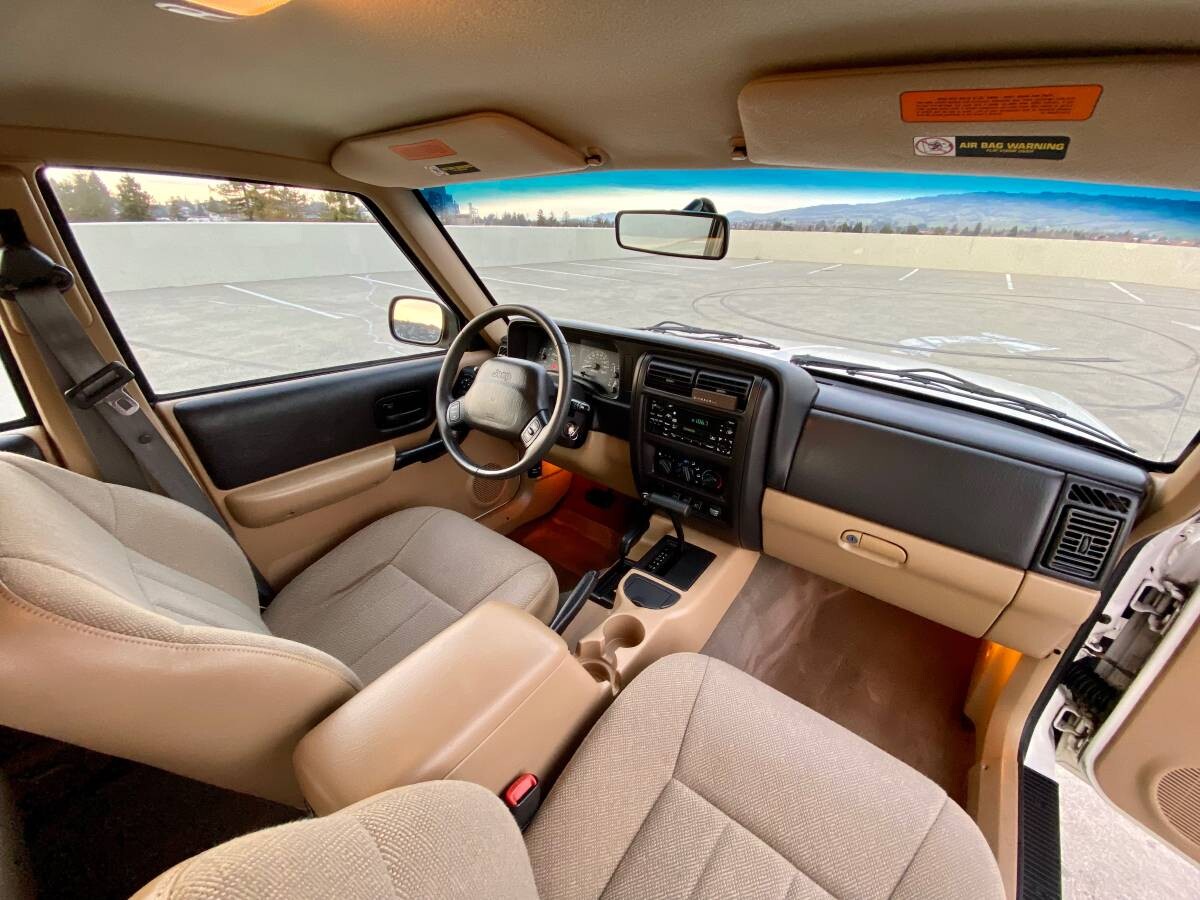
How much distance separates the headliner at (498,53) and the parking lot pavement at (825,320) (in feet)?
2.01

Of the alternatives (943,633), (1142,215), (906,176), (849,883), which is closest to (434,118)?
(906,176)

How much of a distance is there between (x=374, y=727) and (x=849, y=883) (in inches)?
33.9

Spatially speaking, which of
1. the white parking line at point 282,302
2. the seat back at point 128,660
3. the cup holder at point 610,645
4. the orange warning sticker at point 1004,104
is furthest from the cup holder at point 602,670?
the white parking line at point 282,302

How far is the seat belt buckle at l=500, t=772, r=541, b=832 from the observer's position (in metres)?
0.95

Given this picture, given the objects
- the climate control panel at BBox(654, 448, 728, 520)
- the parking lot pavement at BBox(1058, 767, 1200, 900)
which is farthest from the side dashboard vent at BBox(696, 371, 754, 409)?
the parking lot pavement at BBox(1058, 767, 1200, 900)

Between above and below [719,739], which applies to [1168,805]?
below

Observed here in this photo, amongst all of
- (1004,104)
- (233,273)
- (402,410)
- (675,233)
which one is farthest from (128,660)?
(233,273)

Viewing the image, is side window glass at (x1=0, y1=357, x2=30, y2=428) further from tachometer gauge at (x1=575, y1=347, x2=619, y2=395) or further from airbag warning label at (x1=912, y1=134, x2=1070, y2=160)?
airbag warning label at (x1=912, y1=134, x2=1070, y2=160)

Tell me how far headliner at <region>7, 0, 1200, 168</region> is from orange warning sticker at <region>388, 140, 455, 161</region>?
0.10 metres

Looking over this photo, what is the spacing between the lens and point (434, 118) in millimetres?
1497

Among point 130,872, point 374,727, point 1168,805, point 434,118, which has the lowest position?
point 130,872

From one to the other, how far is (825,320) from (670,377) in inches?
46.1

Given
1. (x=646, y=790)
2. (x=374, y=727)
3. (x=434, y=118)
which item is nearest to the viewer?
(x=374, y=727)

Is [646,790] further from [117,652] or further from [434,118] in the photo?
[434,118]
